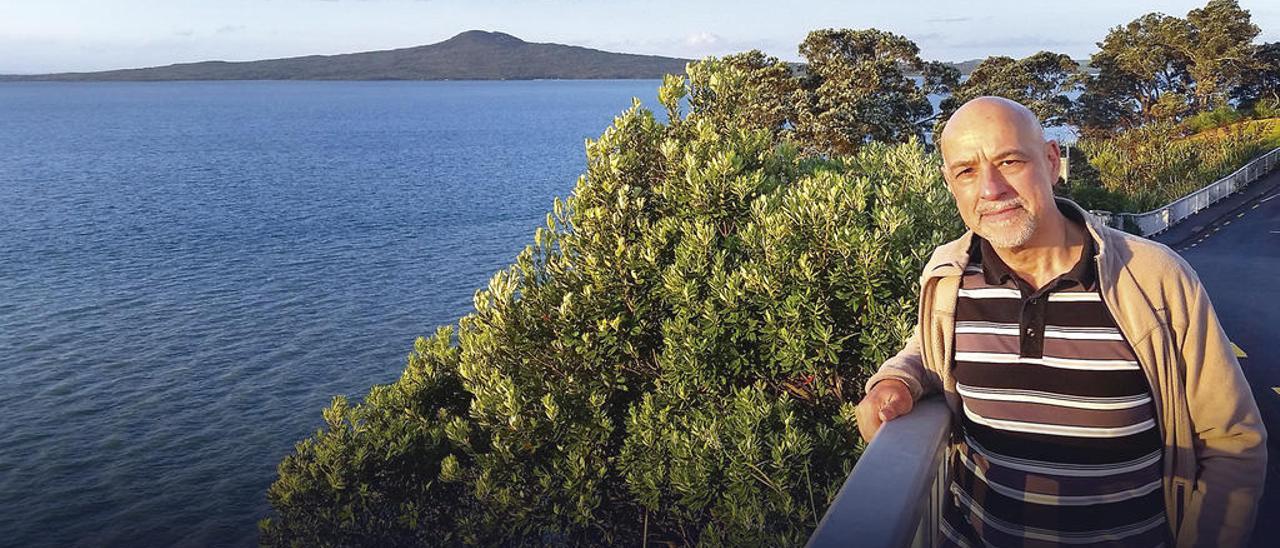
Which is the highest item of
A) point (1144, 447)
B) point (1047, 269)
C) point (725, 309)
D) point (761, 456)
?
point (1047, 269)

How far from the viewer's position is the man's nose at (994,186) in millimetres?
2707

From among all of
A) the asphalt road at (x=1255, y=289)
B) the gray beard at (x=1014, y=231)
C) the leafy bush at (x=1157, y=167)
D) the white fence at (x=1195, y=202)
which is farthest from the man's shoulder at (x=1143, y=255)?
the leafy bush at (x=1157, y=167)

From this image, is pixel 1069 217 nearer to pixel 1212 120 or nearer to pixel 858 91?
pixel 858 91

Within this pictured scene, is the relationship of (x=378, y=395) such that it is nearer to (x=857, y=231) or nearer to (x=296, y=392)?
(x=857, y=231)

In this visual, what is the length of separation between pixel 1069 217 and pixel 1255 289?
1790cm

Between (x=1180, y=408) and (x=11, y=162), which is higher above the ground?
(x=1180, y=408)

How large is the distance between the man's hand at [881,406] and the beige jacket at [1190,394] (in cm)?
57

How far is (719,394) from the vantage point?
6.71m

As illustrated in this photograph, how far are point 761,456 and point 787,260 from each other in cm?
134

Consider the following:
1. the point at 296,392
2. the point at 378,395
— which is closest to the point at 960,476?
the point at 378,395

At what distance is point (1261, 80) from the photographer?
6238cm

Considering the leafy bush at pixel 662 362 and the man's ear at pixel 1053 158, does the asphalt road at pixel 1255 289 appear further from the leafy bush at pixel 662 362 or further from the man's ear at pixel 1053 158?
the man's ear at pixel 1053 158

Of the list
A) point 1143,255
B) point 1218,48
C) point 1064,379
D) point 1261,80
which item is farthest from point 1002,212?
point 1261,80

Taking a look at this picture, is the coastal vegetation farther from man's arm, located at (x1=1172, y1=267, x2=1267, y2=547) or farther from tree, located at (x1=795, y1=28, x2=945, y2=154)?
tree, located at (x1=795, y1=28, x2=945, y2=154)
